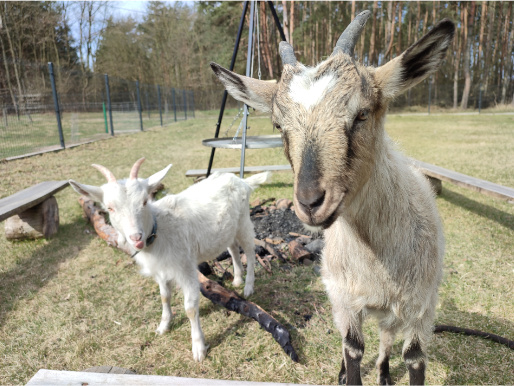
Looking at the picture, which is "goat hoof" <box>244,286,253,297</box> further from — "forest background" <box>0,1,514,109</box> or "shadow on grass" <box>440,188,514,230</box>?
"forest background" <box>0,1,514,109</box>

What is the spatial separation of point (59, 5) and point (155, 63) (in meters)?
12.4

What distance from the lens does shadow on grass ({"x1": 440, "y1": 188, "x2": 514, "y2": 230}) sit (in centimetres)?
519

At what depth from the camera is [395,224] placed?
1.73 metres

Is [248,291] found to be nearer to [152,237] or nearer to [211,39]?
[152,237]

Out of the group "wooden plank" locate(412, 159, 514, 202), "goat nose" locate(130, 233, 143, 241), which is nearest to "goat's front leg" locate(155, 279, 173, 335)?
"goat nose" locate(130, 233, 143, 241)

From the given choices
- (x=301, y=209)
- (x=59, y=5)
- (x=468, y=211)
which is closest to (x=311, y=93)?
(x=301, y=209)

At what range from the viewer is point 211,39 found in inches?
1293

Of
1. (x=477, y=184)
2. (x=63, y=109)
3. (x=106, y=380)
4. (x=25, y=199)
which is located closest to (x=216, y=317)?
(x=106, y=380)

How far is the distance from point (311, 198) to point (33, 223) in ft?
16.5

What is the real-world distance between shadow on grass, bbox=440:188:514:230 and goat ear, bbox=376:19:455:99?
4.75 metres

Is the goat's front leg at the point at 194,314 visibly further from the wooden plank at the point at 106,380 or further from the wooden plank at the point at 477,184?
the wooden plank at the point at 477,184

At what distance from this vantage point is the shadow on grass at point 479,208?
5.19 metres

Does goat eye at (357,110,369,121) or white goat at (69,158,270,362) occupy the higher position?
goat eye at (357,110,369,121)

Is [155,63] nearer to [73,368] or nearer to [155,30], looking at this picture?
[155,30]
